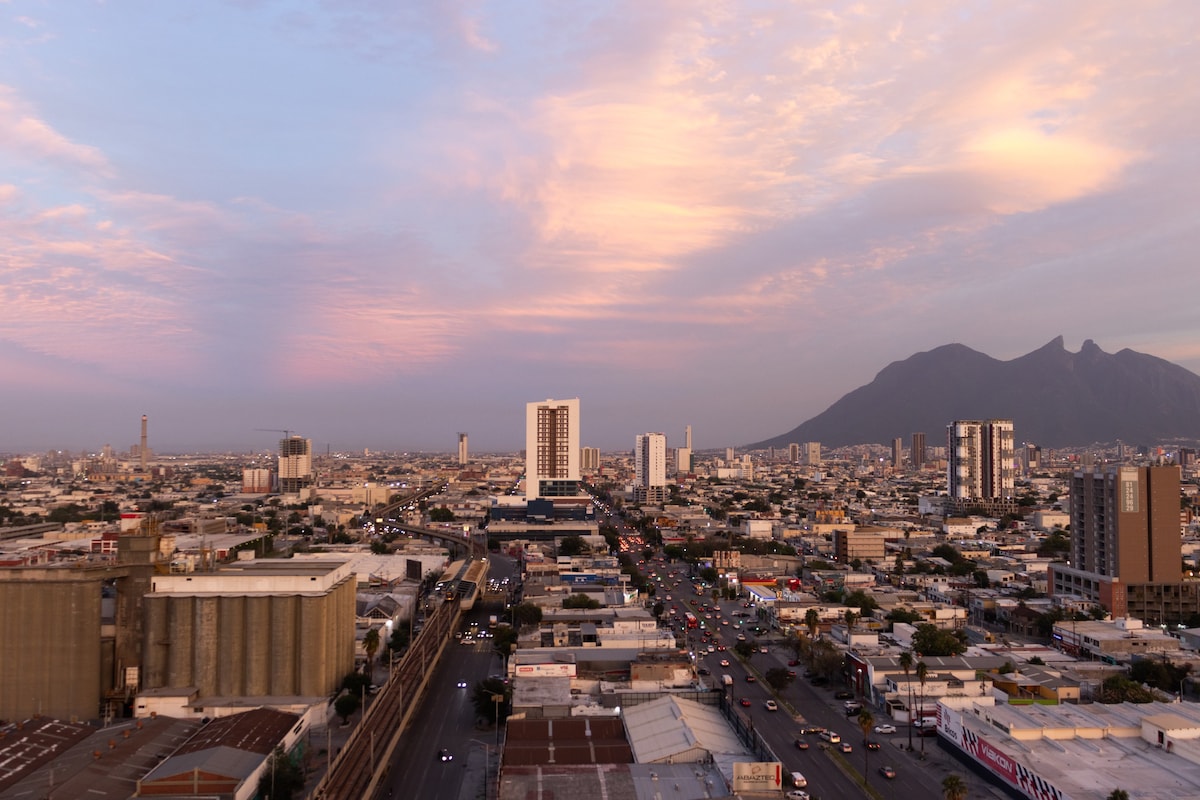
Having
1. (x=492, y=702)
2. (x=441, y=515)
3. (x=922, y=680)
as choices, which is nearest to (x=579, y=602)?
(x=492, y=702)

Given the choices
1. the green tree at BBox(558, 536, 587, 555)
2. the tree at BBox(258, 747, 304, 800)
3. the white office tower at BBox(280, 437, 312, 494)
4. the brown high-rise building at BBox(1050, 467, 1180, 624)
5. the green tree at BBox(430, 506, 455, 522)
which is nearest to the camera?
the tree at BBox(258, 747, 304, 800)

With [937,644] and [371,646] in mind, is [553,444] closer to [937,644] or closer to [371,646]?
[371,646]

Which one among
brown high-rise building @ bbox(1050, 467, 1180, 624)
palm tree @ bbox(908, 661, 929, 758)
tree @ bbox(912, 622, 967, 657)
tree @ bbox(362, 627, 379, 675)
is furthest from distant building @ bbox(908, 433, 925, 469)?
tree @ bbox(362, 627, 379, 675)

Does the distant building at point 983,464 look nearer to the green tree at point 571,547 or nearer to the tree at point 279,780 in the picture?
the green tree at point 571,547

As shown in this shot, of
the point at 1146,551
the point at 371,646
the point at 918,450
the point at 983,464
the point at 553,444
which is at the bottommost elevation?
the point at 371,646

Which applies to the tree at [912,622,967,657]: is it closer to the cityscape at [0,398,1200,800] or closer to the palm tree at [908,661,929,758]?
the cityscape at [0,398,1200,800]

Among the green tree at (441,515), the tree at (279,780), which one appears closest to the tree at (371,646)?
the tree at (279,780)

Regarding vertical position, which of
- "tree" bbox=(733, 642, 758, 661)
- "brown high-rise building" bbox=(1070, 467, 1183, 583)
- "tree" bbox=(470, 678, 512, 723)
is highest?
"brown high-rise building" bbox=(1070, 467, 1183, 583)
